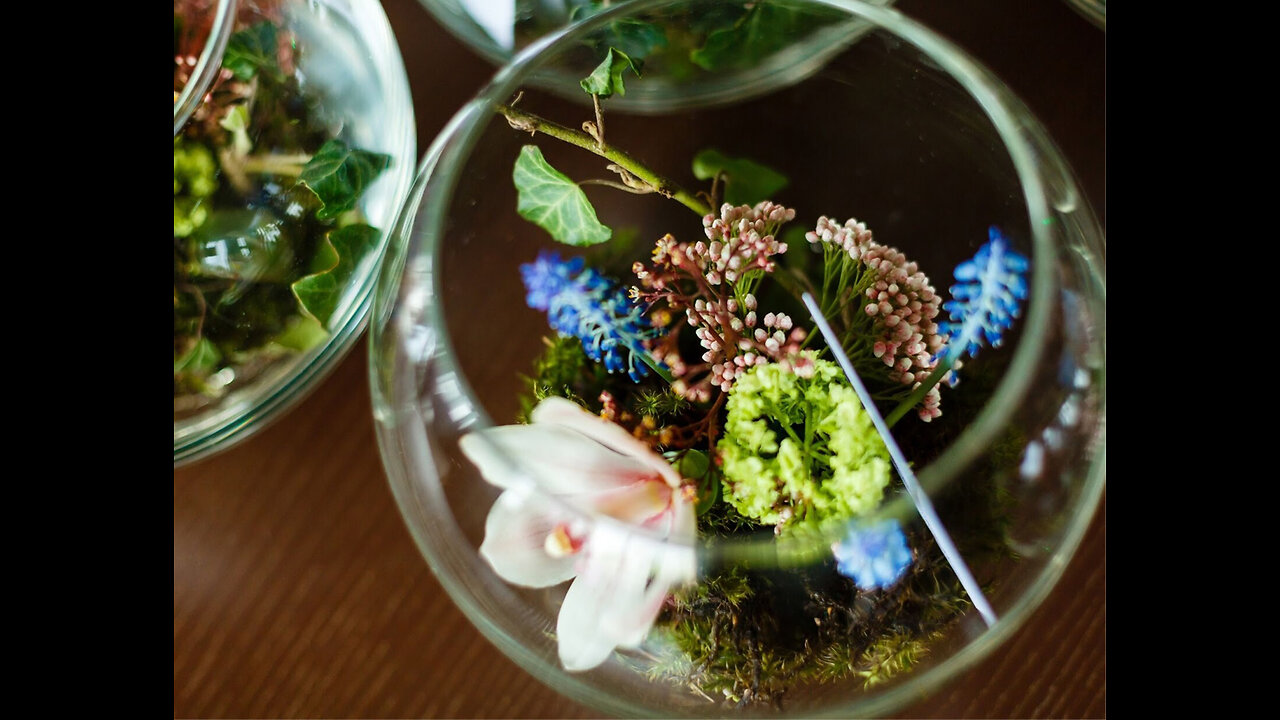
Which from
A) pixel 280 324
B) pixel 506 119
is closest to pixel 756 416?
pixel 506 119

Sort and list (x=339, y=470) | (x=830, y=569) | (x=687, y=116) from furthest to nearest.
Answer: (x=339, y=470) < (x=687, y=116) < (x=830, y=569)

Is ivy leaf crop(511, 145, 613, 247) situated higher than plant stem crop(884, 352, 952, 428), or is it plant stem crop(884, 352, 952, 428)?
plant stem crop(884, 352, 952, 428)

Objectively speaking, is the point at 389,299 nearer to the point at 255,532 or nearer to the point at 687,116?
the point at 687,116

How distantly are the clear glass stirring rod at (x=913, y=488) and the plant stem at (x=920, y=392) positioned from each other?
0.4 inches

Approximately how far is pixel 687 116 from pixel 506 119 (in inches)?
4.3

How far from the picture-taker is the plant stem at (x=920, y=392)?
0.28 metres

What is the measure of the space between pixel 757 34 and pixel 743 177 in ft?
0.23

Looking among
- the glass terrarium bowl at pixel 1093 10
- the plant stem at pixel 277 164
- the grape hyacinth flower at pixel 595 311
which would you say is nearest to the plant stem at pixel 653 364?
the grape hyacinth flower at pixel 595 311

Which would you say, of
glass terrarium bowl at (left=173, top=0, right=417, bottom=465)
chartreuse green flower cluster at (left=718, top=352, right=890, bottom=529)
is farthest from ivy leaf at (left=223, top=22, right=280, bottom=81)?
chartreuse green flower cluster at (left=718, top=352, right=890, bottom=529)

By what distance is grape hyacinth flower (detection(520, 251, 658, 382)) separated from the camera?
1.01 feet

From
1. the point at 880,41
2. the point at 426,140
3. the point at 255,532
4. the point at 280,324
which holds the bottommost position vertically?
the point at 255,532

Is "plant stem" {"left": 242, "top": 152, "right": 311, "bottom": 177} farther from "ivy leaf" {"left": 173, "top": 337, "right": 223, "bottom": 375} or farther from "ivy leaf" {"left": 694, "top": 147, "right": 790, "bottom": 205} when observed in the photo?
"ivy leaf" {"left": 694, "top": 147, "right": 790, "bottom": 205}

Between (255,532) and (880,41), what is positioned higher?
(880,41)

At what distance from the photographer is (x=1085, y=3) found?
441 millimetres
